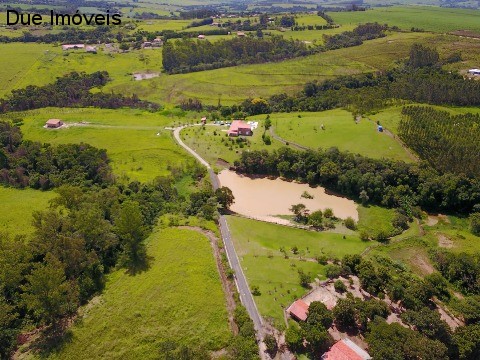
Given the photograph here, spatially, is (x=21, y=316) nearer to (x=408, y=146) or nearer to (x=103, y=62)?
(x=408, y=146)

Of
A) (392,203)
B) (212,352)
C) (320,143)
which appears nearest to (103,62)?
(320,143)

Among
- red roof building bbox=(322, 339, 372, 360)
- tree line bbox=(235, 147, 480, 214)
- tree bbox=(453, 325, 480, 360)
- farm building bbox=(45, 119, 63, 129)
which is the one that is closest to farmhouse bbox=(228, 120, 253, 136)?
tree line bbox=(235, 147, 480, 214)

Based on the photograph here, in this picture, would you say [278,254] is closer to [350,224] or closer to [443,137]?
[350,224]

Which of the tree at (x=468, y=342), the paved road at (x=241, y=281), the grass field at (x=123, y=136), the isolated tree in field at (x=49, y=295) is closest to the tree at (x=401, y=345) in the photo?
the tree at (x=468, y=342)

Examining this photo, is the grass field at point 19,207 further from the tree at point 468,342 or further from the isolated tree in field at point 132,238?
the tree at point 468,342

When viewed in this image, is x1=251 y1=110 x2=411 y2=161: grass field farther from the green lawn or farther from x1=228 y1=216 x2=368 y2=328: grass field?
x1=228 y1=216 x2=368 y2=328: grass field

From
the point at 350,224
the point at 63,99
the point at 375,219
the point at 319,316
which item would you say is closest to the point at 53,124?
the point at 63,99
